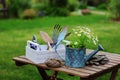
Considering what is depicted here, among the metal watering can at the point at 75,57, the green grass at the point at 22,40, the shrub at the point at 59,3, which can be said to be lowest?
the shrub at the point at 59,3

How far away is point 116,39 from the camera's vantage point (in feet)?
34.1

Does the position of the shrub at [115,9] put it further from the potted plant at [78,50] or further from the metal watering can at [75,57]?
the metal watering can at [75,57]

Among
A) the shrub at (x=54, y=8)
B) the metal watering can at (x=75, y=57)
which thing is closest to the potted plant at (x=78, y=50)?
the metal watering can at (x=75, y=57)

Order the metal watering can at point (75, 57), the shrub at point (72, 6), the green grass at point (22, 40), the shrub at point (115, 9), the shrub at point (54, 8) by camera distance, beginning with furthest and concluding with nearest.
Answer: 1. the shrub at point (72, 6)
2. the shrub at point (54, 8)
3. the shrub at point (115, 9)
4. the green grass at point (22, 40)
5. the metal watering can at point (75, 57)

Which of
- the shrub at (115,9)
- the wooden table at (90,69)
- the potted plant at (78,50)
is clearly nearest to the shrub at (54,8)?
the shrub at (115,9)

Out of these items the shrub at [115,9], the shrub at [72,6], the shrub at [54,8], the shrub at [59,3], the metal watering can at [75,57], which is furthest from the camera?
the shrub at [72,6]

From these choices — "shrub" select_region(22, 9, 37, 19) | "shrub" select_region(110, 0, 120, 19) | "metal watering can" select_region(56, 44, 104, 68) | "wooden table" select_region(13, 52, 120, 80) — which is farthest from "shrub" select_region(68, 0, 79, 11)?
"metal watering can" select_region(56, 44, 104, 68)

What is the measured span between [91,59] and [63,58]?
37 cm

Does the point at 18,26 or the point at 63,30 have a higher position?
the point at 63,30

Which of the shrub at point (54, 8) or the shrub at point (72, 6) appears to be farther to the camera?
the shrub at point (72, 6)

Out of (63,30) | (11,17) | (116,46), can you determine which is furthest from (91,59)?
(11,17)

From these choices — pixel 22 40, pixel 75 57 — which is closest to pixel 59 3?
pixel 22 40

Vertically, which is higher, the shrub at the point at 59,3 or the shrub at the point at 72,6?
the shrub at the point at 59,3

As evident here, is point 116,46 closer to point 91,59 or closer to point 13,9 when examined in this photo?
point 91,59
